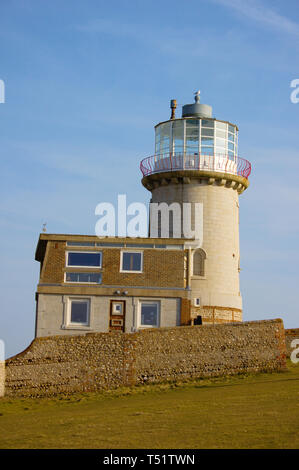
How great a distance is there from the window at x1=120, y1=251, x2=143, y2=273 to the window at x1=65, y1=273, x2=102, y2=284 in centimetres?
137

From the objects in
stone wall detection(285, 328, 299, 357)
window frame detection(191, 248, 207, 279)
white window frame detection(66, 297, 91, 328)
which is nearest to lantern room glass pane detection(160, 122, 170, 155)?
window frame detection(191, 248, 207, 279)

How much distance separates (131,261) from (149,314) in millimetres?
3114

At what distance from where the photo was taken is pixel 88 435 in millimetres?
21531

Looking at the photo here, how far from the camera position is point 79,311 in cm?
4006

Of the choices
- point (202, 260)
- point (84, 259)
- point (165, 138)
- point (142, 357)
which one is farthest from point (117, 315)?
point (165, 138)

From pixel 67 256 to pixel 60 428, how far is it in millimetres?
18348

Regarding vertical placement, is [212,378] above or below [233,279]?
below

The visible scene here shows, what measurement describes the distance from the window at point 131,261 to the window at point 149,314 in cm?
196

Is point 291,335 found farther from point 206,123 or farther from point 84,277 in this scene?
point 206,123

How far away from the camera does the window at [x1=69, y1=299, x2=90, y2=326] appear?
39781mm

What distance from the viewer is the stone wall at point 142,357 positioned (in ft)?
113

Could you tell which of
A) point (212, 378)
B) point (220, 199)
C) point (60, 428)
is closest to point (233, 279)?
point (220, 199)

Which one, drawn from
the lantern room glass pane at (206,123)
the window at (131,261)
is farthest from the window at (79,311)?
the lantern room glass pane at (206,123)
